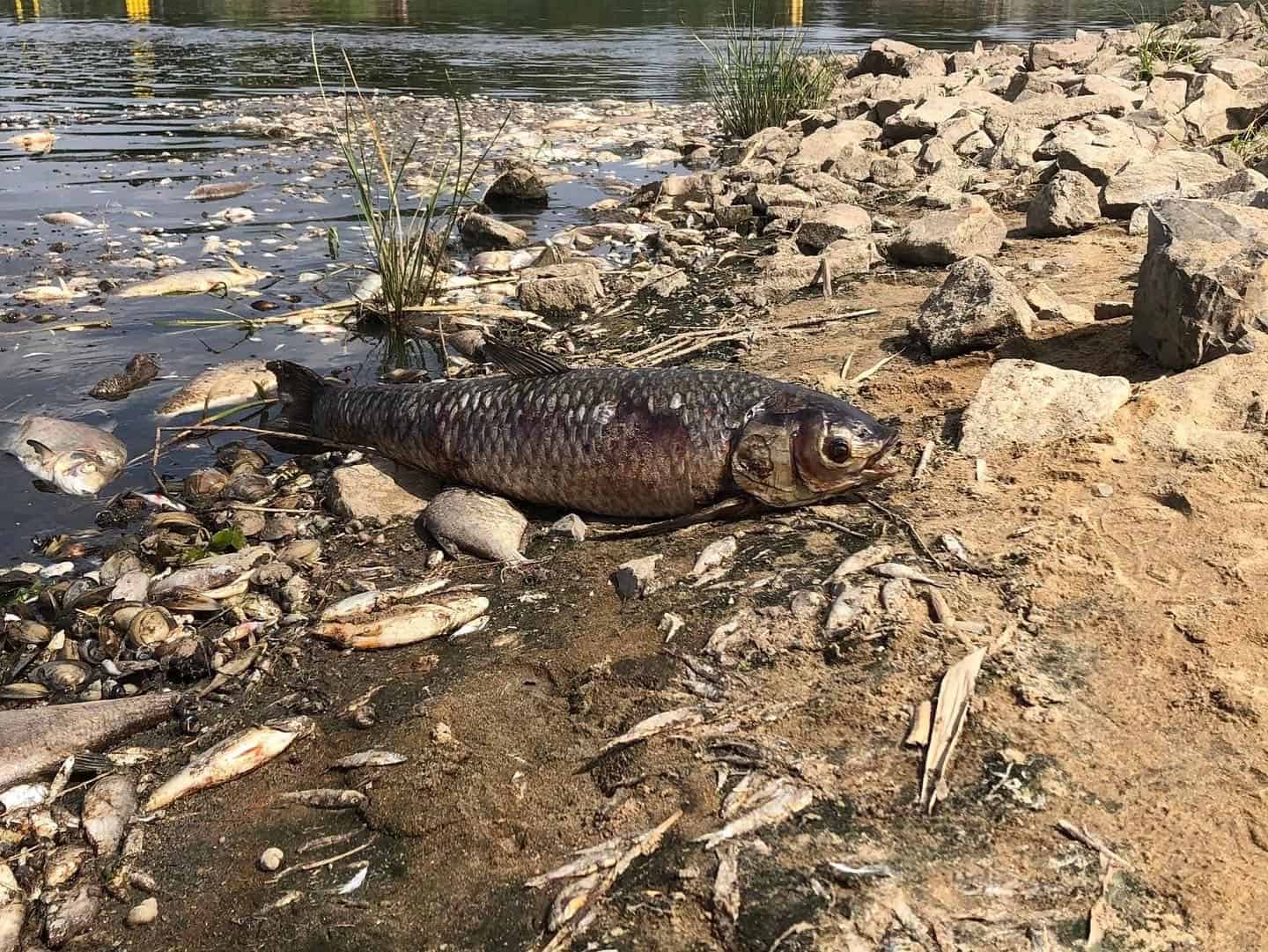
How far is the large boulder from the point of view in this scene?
4539 mm

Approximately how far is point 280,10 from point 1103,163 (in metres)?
31.7

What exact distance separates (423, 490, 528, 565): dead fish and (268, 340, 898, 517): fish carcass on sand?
0.44ft

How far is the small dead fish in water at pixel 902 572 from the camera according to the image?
12.1 ft

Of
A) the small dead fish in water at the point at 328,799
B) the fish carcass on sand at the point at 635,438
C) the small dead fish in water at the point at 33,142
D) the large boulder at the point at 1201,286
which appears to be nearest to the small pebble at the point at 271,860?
the small dead fish in water at the point at 328,799

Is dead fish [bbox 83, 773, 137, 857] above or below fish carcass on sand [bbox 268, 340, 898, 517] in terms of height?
below

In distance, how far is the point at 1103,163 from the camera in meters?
8.97

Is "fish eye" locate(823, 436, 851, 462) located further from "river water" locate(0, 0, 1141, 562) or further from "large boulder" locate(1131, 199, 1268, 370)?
"river water" locate(0, 0, 1141, 562)

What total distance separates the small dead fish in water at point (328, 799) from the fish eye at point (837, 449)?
2.31m

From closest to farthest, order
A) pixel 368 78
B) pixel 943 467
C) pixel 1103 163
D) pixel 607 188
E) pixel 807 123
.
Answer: pixel 943 467, pixel 1103 163, pixel 607 188, pixel 807 123, pixel 368 78

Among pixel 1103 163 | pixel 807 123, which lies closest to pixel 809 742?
pixel 1103 163

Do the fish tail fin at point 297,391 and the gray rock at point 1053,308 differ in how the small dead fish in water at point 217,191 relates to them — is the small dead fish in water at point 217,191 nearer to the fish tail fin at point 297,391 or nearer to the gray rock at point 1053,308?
the fish tail fin at point 297,391

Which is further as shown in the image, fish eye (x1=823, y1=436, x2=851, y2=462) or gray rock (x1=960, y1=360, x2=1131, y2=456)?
gray rock (x1=960, y1=360, x2=1131, y2=456)

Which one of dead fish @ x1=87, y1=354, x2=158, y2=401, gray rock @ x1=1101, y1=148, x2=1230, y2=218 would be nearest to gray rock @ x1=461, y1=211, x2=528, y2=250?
dead fish @ x1=87, y1=354, x2=158, y2=401

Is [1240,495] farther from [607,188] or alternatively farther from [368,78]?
[368,78]
